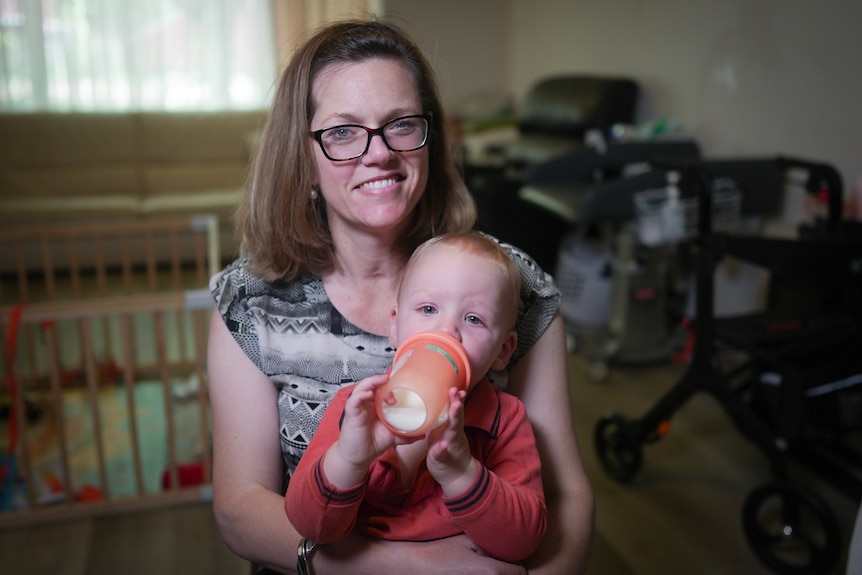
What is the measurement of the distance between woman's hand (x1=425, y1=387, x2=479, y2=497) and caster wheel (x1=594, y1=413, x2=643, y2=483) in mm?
1605

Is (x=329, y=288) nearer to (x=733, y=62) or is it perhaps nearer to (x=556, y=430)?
(x=556, y=430)

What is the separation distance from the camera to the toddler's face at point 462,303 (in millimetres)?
874

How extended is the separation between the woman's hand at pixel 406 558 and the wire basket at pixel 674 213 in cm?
195

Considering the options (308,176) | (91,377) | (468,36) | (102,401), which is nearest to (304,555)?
(308,176)

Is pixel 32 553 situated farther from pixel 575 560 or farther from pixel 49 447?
pixel 575 560

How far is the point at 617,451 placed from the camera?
235 centimetres

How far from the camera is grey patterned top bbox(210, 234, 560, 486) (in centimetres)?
109

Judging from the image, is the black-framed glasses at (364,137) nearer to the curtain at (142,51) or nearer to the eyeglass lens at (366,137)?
the eyeglass lens at (366,137)

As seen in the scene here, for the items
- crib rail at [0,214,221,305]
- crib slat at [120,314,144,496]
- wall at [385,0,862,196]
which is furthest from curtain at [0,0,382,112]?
crib slat at [120,314,144,496]

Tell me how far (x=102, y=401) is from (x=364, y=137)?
241 centimetres

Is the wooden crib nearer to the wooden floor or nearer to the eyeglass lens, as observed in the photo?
the wooden floor

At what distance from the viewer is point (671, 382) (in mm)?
3064

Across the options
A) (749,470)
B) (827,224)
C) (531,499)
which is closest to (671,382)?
(749,470)

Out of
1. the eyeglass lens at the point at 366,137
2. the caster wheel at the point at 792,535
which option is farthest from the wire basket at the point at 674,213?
the eyeglass lens at the point at 366,137
